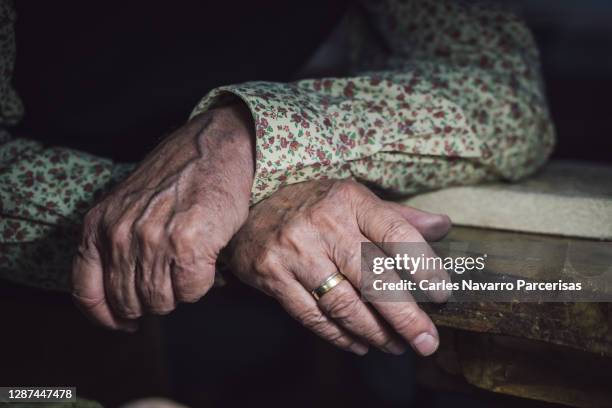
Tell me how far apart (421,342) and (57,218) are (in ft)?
1.98

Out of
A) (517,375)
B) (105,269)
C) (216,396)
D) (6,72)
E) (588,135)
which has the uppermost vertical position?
(6,72)

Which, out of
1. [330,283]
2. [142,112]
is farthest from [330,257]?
[142,112]

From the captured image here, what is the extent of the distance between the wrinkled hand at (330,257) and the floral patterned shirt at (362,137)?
0.19 ft

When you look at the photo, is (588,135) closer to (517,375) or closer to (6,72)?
(517,375)

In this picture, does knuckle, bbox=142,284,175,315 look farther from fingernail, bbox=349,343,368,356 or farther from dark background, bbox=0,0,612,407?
dark background, bbox=0,0,612,407

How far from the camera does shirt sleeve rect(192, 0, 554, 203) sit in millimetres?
808

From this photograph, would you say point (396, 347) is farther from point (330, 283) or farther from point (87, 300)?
point (87, 300)

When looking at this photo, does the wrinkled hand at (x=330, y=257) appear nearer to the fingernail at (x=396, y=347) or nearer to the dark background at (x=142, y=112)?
the fingernail at (x=396, y=347)

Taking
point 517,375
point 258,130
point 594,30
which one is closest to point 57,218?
point 258,130

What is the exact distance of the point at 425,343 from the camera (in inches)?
29.6

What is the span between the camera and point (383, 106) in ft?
3.04

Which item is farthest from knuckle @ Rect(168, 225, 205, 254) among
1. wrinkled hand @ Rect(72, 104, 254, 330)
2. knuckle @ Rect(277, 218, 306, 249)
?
knuckle @ Rect(277, 218, 306, 249)

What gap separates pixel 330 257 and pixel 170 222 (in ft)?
0.70

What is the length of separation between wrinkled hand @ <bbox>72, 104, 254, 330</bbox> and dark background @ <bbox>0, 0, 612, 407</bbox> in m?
0.36
